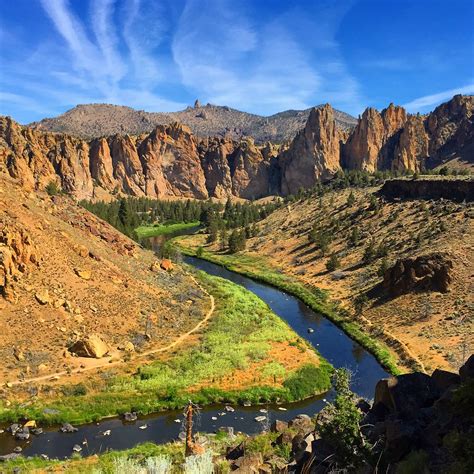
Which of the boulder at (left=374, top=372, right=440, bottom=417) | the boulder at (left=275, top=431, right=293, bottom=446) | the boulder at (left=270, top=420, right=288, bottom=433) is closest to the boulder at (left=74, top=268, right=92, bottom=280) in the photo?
the boulder at (left=270, top=420, right=288, bottom=433)

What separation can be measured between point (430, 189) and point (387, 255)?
79.2ft

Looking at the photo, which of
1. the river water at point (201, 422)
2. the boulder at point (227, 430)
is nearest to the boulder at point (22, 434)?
the river water at point (201, 422)

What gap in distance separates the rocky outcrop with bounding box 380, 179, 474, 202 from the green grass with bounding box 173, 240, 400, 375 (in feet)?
101

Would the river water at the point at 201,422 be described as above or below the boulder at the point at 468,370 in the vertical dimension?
below

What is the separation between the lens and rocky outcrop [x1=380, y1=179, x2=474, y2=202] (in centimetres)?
8038

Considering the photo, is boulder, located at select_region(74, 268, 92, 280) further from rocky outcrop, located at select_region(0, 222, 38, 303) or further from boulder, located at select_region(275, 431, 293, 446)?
boulder, located at select_region(275, 431, 293, 446)

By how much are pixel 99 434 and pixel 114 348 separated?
482 inches

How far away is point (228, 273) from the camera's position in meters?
84.2

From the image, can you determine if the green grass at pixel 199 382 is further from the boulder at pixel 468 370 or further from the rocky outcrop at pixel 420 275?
the boulder at pixel 468 370

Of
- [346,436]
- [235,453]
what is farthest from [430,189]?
[346,436]

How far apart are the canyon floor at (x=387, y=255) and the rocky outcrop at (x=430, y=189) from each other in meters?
2.23

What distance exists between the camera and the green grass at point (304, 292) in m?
45.4

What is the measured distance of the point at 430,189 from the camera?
291ft

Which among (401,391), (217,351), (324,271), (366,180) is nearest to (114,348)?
(217,351)
